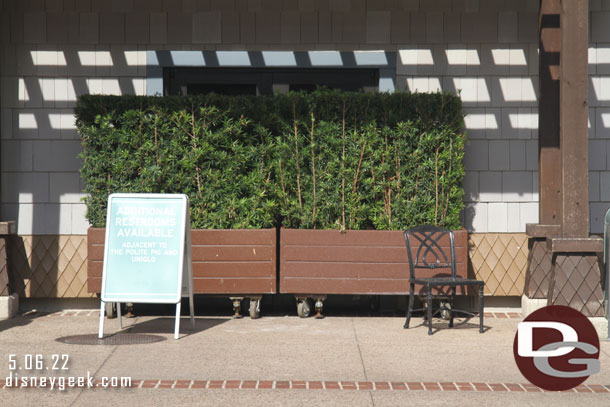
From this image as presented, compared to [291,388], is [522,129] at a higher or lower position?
higher

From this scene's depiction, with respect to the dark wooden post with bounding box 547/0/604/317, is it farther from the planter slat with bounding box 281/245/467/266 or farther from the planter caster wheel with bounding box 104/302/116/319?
the planter caster wheel with bounding box 104/302/116/319

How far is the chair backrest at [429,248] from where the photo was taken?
8.69 metres

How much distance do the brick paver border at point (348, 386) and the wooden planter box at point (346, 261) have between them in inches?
109

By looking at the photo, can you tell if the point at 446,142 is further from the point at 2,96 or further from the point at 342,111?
the point at 2,96

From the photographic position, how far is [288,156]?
9.06 meters

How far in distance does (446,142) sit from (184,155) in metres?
2.67

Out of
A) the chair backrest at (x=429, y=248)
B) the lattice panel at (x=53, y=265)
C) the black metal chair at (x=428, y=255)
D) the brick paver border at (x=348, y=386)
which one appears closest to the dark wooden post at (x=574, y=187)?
the black metal chair at (x=428, y=255)

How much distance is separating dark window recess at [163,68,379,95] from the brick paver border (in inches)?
173

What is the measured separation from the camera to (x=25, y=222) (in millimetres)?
9594

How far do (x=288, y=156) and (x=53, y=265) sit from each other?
2.85 metres

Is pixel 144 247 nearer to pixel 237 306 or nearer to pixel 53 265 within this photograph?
pixel 237 306

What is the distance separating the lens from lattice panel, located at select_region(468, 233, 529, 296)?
31.5ft

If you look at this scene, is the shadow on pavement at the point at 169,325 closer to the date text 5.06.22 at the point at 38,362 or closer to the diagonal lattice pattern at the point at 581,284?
the date text 5.06.22 at the point at 38,362

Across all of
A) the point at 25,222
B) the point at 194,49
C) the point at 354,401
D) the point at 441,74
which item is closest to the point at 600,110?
the point at 441,74
